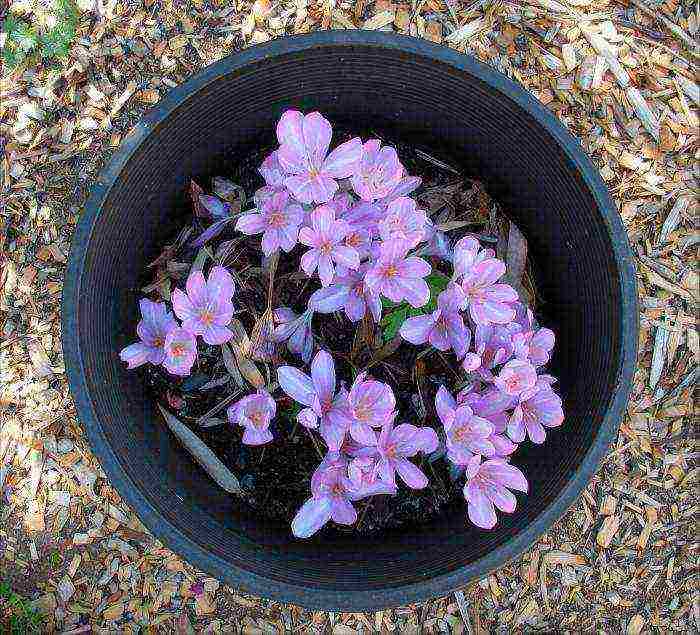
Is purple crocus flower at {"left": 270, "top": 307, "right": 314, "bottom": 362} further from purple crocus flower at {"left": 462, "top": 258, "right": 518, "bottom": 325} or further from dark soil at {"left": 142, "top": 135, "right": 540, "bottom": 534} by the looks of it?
purple crocus flower at {"left": 462, "top": 258, "right": 518, "bottom": 325}

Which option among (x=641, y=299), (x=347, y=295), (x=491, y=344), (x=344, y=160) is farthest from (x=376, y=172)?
(x=641, y=299)

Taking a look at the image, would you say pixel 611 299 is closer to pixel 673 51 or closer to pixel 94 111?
pixel 673 51

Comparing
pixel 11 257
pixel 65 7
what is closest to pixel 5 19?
pixel 65 7

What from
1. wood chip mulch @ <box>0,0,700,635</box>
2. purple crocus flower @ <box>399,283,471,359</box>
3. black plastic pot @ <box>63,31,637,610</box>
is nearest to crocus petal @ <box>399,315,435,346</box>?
purple crocus flower @ <box>399,283,471,359</box>

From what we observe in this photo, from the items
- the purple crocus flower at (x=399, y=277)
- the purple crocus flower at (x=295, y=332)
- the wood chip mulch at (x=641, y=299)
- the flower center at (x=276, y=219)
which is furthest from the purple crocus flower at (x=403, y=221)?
the wood chip mulch at (x=641, y=299)

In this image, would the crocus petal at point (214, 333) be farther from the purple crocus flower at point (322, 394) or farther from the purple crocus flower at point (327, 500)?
the purple crocus flower at point (327, 500)

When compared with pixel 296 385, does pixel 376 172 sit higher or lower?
higher

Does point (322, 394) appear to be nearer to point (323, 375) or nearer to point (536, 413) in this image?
point (323, 375)

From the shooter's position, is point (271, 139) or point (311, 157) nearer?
point (311, 157)
